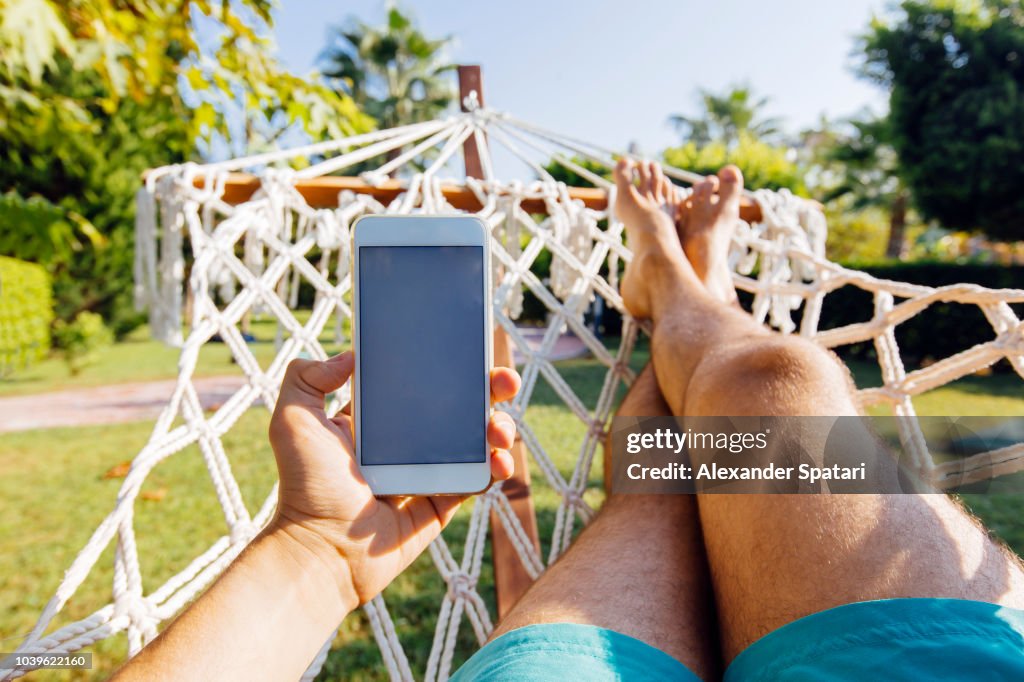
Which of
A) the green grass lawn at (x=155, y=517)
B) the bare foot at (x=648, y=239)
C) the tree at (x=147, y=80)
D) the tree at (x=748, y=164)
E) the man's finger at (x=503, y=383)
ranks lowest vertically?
the green grass lawn at (x=155, y=517)

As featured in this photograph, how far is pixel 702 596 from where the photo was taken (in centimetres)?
65

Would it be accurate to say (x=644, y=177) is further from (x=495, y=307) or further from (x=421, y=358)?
(x=421, y=358)

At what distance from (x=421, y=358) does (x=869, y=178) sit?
13.6m

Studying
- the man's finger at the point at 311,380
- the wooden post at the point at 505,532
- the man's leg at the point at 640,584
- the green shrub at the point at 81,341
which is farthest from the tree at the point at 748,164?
the man's finger at the point at 311,380

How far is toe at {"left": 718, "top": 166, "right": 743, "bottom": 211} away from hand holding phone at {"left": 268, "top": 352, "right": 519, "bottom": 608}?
104cm

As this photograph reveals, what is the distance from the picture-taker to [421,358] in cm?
61

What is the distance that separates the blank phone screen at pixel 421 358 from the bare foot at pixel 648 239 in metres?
0.62

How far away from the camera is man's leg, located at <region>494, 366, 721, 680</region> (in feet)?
1.84

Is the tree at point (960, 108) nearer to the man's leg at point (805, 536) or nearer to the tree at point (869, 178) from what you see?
the tree at point (869, 178)

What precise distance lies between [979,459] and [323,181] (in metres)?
1.14

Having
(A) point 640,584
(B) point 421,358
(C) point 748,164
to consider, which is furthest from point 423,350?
(C) point 748,164

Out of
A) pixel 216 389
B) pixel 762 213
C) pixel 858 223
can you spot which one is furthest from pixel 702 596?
pixel 858 223

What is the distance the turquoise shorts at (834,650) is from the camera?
0.43 meters

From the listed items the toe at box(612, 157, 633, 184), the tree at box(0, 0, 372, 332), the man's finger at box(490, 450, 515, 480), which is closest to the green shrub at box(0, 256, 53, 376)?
the tree at box(0, 0, 372, 332)
